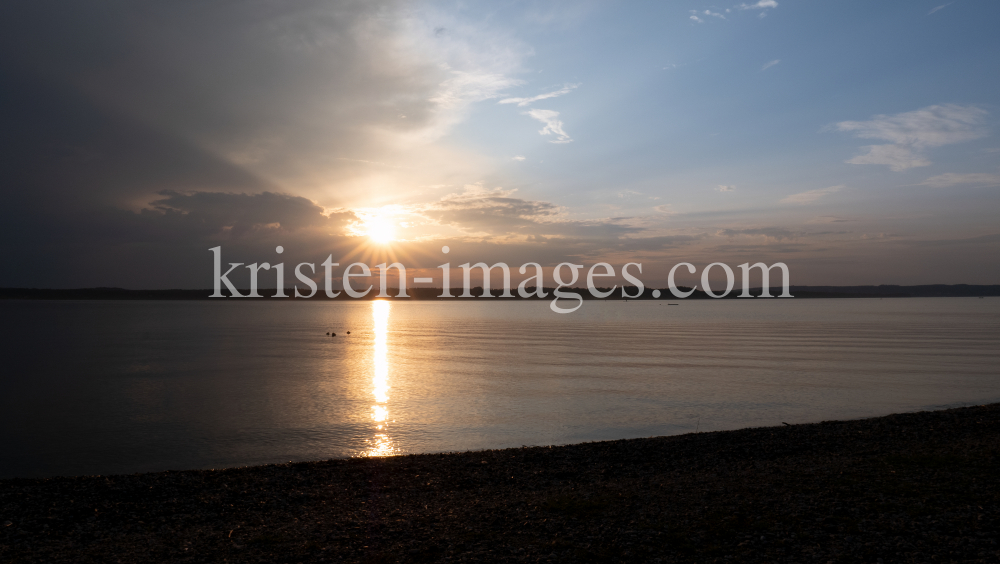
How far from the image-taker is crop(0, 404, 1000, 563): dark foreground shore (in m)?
7.83

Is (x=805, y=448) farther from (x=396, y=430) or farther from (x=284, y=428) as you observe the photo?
(x=284, y=428)

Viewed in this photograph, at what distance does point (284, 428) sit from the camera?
19.9 metres

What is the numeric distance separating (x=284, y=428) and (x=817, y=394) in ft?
72.2

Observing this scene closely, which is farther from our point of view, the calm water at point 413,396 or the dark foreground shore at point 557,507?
the calm water at point 413,396

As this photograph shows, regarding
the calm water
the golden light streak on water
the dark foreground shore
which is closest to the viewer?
the dark foreground shore

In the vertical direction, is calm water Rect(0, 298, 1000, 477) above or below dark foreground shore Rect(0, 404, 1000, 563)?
below

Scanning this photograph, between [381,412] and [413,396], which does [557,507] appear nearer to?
[381,412]

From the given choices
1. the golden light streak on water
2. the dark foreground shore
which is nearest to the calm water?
the golden light streak on water

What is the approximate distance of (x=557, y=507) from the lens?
9.75 m

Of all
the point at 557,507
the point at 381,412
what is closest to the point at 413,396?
the point at 381,412

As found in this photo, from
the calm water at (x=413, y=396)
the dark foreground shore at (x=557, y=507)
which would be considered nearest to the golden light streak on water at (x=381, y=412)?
the calm water at (x=413, y=396)

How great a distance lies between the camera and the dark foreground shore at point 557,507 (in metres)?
7.83

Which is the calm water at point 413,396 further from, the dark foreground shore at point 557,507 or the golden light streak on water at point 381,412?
the dark foreground shore at point 557,507

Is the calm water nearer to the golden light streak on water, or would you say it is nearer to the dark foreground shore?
the golden light streak on water
